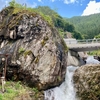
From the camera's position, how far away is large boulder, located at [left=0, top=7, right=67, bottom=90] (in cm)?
1455

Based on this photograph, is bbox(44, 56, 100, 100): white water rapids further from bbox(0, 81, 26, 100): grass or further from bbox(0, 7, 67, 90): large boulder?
bbox(0, 81, 26, 100): grass

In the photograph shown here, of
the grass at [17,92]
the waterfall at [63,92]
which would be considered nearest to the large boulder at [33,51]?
the waterfall at [63,92]

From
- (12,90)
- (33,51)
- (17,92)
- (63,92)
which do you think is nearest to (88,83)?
(63,92)

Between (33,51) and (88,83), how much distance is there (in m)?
4.60

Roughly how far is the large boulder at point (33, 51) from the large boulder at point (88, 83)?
4.79ft

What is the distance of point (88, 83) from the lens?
1498 centimetres

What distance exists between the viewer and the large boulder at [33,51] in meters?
14.5

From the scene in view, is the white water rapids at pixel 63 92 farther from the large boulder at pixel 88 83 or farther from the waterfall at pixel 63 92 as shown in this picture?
the large boulder at pixel 88 83

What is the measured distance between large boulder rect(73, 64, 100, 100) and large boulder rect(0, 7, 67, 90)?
1460mm

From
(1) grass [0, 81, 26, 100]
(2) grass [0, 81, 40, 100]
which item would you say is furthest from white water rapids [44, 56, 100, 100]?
(1) grass [0, 81, 26, 100]

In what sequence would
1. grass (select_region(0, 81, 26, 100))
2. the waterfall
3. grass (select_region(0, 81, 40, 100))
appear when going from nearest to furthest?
grass (select_region(0, 81, 26, 100)) → grass (select_region(0, 81, 40, 100)) → the waterfall

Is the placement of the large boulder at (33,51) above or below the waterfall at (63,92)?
above

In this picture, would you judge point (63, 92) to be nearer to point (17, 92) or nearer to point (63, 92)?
point (63, 92)

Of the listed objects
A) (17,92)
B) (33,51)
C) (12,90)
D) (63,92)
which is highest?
(33,51)
